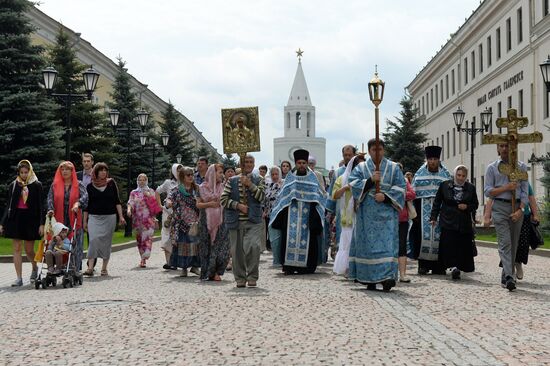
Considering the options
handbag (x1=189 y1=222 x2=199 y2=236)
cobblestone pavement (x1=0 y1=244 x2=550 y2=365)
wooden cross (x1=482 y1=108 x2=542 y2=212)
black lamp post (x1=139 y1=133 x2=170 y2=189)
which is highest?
black lamp post (x1=139 y1=133 x2=170 y2=189)

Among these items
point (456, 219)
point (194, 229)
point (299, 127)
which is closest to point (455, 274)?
point (456, 219)

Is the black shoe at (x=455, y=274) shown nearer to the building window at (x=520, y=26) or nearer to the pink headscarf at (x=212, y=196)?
the pink headscarf at (x=212, y=196)

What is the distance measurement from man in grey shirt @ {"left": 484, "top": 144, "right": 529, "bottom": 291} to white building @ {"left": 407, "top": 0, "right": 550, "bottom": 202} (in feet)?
84.2

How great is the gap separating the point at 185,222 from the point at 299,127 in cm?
15225

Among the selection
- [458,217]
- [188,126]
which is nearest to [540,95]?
[458,217]

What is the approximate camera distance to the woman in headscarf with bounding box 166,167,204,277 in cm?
1447

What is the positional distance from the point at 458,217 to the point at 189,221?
13.5ft

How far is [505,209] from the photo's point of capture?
11891 mm

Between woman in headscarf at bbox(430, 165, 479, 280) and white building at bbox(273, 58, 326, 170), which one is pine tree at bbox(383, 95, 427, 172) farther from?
white building at bbox(273, 58, 326, 170)

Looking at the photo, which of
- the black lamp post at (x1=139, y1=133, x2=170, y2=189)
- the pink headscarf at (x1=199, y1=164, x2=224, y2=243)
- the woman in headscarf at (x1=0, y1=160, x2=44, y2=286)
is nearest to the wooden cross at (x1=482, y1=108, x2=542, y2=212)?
the pink headscarf at (x1=199, y1=164, x2=224, y2=243)

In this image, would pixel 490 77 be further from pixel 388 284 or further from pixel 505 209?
pixel 388 284

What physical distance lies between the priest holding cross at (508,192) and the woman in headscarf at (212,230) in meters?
3.90

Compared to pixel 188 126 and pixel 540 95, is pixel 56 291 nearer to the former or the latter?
pixel 540 95

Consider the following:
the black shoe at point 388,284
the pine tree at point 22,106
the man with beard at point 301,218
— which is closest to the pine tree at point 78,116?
the pine tree at point 22,106
